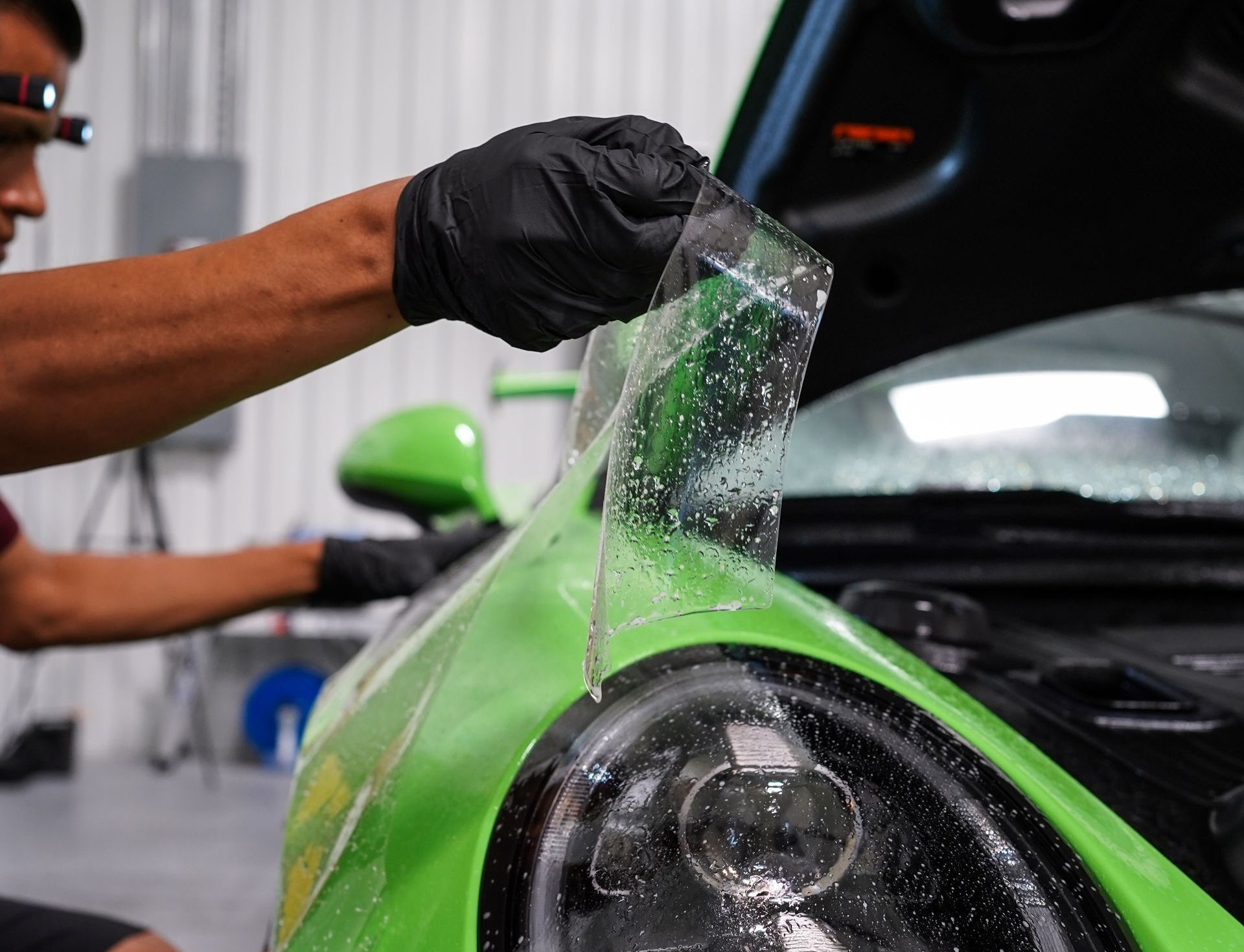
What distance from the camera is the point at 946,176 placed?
1289 millimetres

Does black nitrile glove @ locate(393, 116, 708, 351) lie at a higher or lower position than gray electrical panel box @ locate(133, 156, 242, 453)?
higher

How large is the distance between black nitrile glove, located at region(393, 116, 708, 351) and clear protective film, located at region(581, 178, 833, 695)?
0.11 ft

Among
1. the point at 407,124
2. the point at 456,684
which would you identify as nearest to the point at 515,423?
the point at 407,124

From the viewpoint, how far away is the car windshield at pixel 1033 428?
141 centimetres

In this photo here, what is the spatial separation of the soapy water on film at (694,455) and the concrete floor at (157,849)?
173cm

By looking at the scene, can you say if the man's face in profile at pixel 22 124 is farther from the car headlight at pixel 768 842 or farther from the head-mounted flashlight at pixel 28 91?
the car headlight at pixel 768 842

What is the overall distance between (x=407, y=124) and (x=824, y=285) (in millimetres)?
4613

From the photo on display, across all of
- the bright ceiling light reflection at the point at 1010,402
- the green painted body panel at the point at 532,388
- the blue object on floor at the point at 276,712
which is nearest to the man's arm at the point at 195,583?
the green painted body panel at the point at 532,388

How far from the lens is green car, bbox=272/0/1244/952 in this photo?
56 cm

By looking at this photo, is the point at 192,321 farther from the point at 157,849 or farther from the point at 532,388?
the point at 157,849

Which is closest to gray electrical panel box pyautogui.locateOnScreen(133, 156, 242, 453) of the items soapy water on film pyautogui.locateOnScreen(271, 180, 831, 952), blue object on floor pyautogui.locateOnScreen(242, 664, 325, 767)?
blue object on floor pyautogui.locateOnScreen(242, 664, 325, 767)

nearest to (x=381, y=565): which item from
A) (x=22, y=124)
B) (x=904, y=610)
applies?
(x=22, y=124)

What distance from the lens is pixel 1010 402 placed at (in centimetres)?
145

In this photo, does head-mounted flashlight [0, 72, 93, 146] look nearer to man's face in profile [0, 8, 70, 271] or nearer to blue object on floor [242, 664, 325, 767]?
man's face in profile [0, 8, 70, 271]
